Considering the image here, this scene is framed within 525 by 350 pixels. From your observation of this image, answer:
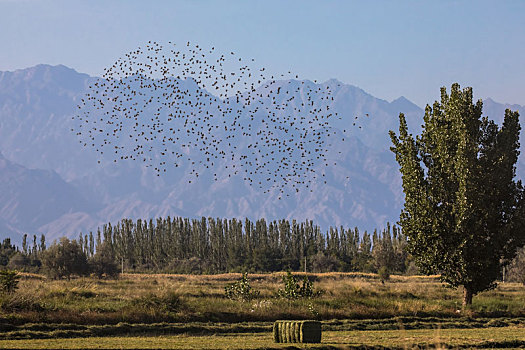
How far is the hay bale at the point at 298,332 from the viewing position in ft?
107

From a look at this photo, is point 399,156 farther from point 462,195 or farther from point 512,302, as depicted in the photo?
point 512,302

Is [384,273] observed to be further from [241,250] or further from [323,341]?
[323,341]

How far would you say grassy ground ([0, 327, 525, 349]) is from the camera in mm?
30406

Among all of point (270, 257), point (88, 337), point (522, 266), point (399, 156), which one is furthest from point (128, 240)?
point (88, 337)

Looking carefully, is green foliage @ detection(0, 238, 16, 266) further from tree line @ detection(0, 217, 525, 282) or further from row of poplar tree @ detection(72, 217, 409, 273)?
row of poplar tree @ detection(72, 217, 409, 273)

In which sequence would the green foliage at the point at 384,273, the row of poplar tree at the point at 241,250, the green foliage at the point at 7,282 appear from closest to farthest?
the green foliage at the point at 7,282 → the green foliage at the point at 384,273 → the row of poplar tree at the point at 241,250

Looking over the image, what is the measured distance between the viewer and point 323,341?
33.3 m

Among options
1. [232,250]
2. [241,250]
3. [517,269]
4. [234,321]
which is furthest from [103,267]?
[241,250]

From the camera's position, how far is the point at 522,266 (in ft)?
356

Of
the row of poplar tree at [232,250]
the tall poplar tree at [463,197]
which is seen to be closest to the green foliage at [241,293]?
the tall poplar tree at [463,197]

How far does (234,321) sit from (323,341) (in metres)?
12.1

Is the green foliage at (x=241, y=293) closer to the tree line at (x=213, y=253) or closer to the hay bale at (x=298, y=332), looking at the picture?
the hay bale at (x=298, y=332)

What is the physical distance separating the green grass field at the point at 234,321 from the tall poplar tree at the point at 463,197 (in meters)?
3.13

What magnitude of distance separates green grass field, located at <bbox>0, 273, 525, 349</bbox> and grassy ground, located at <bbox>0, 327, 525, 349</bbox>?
43mm
